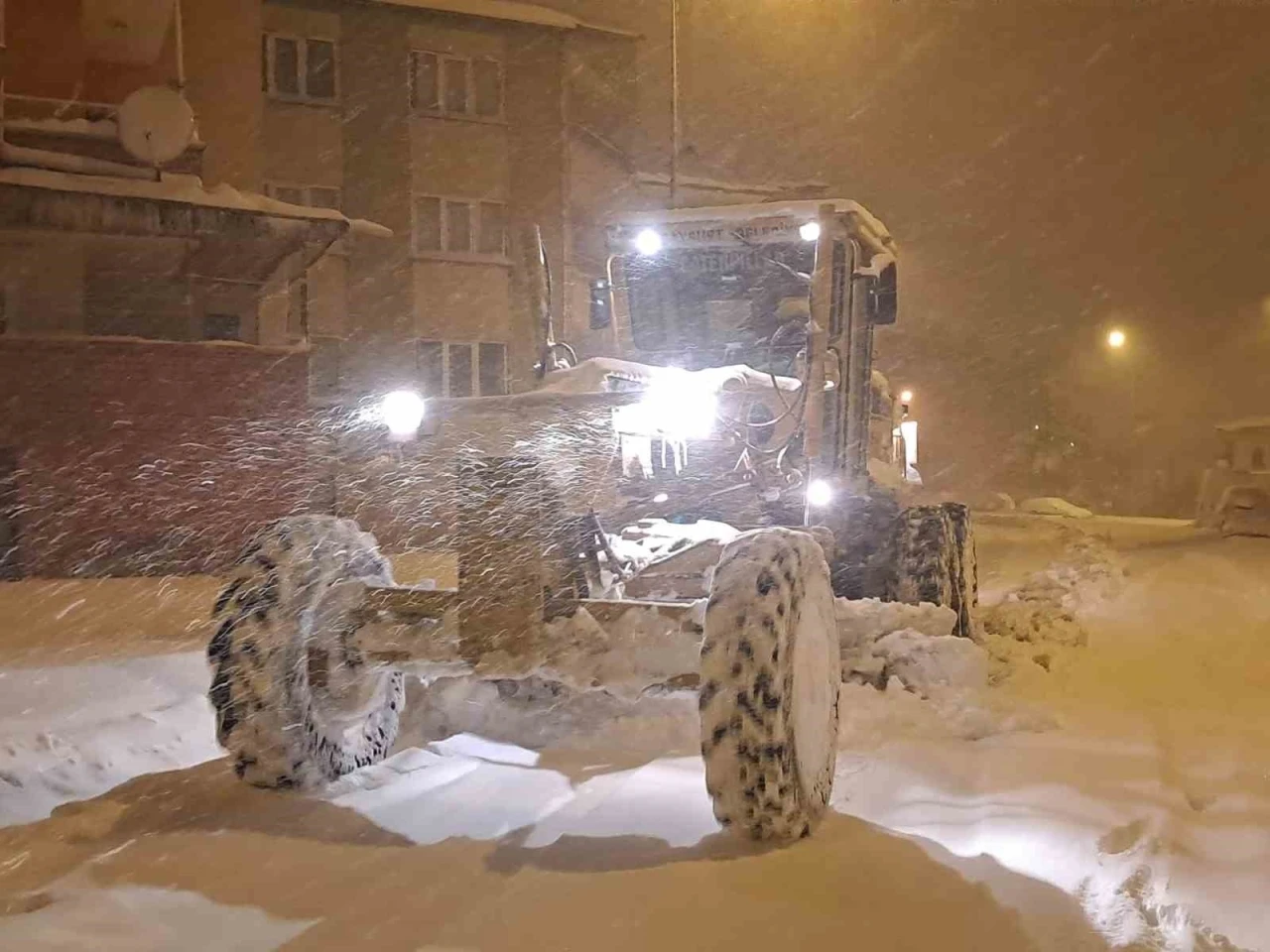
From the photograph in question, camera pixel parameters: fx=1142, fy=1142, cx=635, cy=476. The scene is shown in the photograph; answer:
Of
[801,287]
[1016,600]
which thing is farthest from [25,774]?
[1016,600]

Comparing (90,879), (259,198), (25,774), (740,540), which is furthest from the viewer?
(259,198)

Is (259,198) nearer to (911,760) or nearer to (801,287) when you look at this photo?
(801,287)

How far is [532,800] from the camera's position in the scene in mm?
4840

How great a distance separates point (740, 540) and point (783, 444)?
2.62 meters

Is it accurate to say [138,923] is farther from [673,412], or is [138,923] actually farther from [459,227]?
[459,227]

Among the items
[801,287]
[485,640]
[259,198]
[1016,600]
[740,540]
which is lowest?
[1016,600]

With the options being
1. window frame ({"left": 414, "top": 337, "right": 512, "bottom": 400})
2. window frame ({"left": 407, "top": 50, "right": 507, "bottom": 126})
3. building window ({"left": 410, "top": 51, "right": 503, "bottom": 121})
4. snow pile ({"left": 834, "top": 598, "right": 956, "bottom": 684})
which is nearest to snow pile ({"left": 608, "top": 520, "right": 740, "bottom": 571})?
snow pile ({"left": 834, "top": 598, "right": 956, "bottom": 684})

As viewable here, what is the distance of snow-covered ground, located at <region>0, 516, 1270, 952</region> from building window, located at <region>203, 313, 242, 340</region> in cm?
1217

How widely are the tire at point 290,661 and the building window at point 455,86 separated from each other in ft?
68.4

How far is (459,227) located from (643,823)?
21125 millimetres

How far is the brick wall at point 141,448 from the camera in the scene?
1432cm

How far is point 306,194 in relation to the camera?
76.0ft

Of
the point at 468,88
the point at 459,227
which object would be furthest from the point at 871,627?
the point at 468,88

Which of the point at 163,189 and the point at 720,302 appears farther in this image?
the point at 163,189
